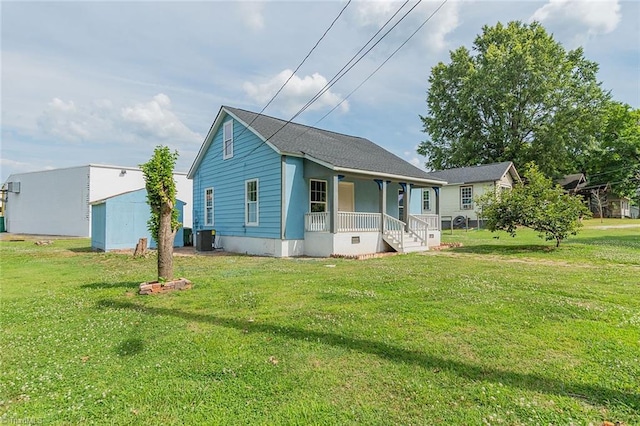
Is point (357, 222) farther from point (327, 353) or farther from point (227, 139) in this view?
point (327, 353)

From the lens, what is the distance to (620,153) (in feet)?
127

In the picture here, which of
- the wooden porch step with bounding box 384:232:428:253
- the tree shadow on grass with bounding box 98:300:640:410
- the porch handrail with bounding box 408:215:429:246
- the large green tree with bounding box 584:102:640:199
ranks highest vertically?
the large green tree with bounding box 584:102:640:199

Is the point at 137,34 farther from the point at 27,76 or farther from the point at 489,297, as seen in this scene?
the point at 489,297

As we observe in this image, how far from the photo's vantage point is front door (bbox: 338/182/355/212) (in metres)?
14.8

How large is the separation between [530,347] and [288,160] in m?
10.2

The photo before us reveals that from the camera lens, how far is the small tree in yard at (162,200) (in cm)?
680

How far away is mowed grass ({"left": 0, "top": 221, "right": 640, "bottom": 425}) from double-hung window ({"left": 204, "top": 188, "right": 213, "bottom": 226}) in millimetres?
10157

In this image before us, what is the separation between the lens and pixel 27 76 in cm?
1111

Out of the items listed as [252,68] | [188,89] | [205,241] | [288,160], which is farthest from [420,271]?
[188,89]

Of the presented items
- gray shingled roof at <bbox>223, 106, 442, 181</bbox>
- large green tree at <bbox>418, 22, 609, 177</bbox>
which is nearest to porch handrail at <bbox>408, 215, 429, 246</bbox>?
gray shingled roof at <bbox>223, 106, 442, 181</bbox>

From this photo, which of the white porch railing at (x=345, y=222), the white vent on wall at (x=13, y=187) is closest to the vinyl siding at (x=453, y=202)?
the white porch railing at (x=345, y=222)

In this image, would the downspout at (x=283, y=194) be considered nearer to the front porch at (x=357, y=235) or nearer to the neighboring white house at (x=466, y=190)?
the front porch at (x=357, y=235)

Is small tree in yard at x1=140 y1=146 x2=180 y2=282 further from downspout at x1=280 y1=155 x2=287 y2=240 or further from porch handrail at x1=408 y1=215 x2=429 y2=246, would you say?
porch handrail at x1=408 y1=215 x2=429 y2=246

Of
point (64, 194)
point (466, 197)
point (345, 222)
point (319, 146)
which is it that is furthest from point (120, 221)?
point (466, 197)
